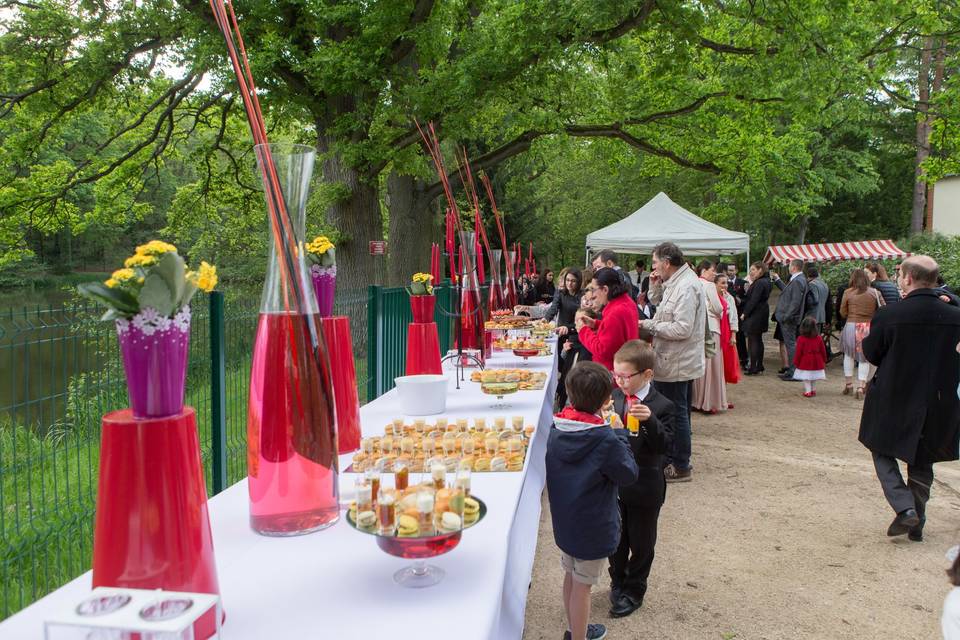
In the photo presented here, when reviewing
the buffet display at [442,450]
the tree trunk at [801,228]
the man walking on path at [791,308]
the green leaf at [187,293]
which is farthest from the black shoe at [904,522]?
the tree trunk at [801,228]

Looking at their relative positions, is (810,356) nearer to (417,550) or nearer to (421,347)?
(421,347)

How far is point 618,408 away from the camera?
337cm

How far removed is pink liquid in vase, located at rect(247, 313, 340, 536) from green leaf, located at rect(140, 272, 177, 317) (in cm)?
39

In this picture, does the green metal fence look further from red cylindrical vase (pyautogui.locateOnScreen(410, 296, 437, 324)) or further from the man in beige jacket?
the man in beige jacket

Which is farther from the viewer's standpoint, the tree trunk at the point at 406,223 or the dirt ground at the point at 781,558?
the tree trunk at the point at 406,223

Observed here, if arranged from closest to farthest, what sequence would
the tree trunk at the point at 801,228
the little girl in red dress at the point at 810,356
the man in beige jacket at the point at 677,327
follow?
the man in beige jacket at the point at 677,327 → the little girl in red dress at the point at 810,356 → the tree trunk at the point at 801,228

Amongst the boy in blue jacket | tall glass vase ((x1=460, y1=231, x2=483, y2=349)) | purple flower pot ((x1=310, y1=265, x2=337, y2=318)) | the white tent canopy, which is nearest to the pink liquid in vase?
purple flower pot ((x1=310, y1=265, x2=337, y2=318))

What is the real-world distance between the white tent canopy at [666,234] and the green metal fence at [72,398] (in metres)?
7.73

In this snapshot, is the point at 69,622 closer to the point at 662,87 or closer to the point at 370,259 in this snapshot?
the point at 370,259

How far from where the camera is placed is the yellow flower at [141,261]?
3.66 ft

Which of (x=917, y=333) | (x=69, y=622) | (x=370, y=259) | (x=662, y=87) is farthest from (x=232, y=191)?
(x=69, y=622)

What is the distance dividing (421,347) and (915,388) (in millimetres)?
2752

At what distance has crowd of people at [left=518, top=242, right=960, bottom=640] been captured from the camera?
2.31 m

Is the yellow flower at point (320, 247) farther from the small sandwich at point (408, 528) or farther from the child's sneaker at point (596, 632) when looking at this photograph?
the child's sneaker at point (596, 632)
